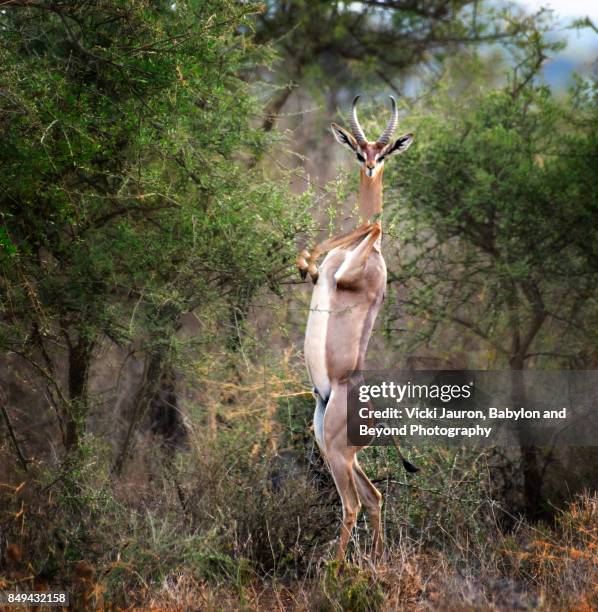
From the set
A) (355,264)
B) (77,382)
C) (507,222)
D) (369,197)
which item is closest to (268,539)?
(355,264)

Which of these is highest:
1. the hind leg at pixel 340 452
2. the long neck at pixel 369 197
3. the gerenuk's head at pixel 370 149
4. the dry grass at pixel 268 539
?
the gerenuk's head at pixel 370 149

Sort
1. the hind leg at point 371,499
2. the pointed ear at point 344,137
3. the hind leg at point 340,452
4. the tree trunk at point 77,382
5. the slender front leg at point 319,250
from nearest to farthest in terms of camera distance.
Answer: the slender front leg at point 319,250 < the hind leg at point 340,452 < the hind leg at point 371,499 < the pointed ear at point 344,137 < the tree trunk at point 77,382

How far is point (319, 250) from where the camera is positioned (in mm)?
6141

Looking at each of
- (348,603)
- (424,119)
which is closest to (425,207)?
(424,119)

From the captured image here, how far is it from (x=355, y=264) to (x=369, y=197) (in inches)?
22.2

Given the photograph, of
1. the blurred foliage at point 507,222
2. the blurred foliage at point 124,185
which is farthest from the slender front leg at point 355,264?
the blurred foliage at point 507,222

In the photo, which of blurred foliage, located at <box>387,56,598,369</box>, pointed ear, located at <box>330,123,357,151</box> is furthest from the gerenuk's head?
blurred foliage, located at <box>387,56,598,369</box>

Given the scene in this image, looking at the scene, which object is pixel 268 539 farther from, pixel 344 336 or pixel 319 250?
pixel 319 250

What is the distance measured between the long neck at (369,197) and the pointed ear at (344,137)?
216 mm

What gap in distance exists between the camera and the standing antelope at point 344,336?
6.23m

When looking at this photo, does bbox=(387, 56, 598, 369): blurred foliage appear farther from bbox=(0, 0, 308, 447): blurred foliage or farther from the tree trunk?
the tree trunk

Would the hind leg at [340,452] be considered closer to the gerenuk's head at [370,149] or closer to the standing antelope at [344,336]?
the standing antelope at [344,336]

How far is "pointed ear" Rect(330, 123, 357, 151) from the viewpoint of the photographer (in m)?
6.50

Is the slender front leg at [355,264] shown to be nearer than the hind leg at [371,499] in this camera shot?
Yes
